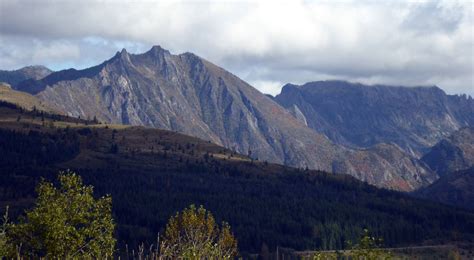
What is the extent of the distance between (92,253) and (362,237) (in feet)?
86.1

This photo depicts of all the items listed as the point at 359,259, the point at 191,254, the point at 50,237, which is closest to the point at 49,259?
the point at 50,237

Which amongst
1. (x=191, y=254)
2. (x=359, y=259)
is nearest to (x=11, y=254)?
(x=191, y=254)

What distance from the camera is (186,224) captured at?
391ft

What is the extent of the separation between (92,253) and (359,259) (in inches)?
1016

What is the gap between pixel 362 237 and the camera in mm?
57438

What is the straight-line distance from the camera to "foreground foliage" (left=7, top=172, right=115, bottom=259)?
62.8 meters

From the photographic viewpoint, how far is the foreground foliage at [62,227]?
62.8 m

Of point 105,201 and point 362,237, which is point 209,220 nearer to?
point 105,201

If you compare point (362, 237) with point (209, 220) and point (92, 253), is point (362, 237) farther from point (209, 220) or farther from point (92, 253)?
point (209, 220)

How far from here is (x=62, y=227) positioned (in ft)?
205

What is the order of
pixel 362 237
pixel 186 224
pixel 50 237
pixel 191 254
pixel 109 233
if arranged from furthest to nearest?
1. pixel 186 224
2. pixel 109 233
3. pixel 50 237
4. pixel 362 237
5. pixel 191 254

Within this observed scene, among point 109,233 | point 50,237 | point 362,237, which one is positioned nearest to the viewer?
point 362,237

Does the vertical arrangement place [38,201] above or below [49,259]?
above

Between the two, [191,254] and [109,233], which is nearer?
[191,254]
